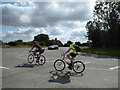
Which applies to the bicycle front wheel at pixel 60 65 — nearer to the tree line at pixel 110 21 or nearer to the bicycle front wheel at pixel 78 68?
the bicycle front wheel at pixel 78 68

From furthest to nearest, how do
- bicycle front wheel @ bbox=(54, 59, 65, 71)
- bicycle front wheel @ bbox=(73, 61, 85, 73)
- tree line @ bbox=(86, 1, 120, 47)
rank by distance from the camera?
tree line @ bbox=(86, 1, 120, 47)
bicycle front wheel @ bbox=(54, 59, 65, 71)
bicycle front wheel @ bbox=(73, 61, 85, 73)

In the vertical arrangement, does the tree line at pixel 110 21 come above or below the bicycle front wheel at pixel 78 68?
above

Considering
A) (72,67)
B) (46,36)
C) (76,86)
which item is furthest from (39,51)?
(46,36)

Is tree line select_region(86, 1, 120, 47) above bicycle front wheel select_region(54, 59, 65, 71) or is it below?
above

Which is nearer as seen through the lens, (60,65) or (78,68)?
(78,68)

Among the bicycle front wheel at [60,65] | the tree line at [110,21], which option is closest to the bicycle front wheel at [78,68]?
the bicycle front wheel at [60,65]

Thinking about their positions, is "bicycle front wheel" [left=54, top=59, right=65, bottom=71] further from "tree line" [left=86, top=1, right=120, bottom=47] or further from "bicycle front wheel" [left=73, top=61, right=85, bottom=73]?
"tree line" [left=86, top=1, right=120, bottom=47]

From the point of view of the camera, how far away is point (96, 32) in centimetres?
4850

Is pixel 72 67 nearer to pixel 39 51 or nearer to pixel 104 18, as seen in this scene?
pixel 39 51

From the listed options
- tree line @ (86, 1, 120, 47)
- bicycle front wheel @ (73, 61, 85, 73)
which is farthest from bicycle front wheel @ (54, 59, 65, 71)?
tree line @ (86, 1, 120, 47)

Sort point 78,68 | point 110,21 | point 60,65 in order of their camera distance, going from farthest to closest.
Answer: point 110,21
point 60,65
point 78,68

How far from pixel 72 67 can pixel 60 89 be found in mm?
3191

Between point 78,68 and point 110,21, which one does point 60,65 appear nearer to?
point 78,68

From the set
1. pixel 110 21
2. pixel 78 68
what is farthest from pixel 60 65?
pixel 110 21
